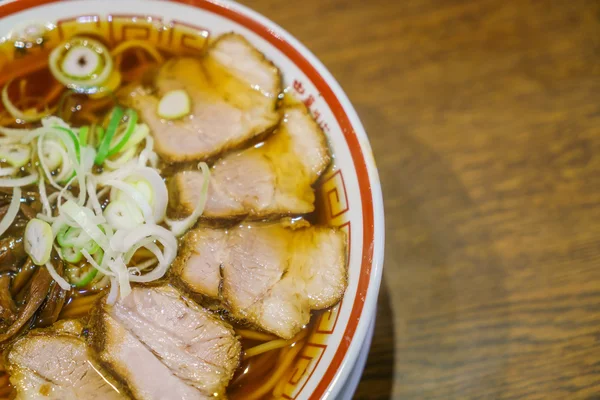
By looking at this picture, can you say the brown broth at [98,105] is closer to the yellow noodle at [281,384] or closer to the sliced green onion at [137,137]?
the yellow noodle at [281,384]

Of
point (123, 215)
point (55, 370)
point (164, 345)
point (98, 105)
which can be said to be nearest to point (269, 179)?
point (123, 215)

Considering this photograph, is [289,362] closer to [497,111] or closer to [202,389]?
[202,389]

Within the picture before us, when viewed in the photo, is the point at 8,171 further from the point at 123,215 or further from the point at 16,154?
the point at 123,215

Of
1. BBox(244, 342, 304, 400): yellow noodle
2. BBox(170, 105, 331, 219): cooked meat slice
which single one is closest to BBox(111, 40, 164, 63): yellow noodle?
BBox(170, 105, 331, 219): cooked meat slice

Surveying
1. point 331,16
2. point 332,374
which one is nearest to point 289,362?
point 332,374

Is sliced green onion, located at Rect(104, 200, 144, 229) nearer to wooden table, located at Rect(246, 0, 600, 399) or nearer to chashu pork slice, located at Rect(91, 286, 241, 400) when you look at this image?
chashu pork slice, located at Rect(91, 286, 241, 400)

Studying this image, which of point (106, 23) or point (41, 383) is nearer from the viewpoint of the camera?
point (41, 383)
